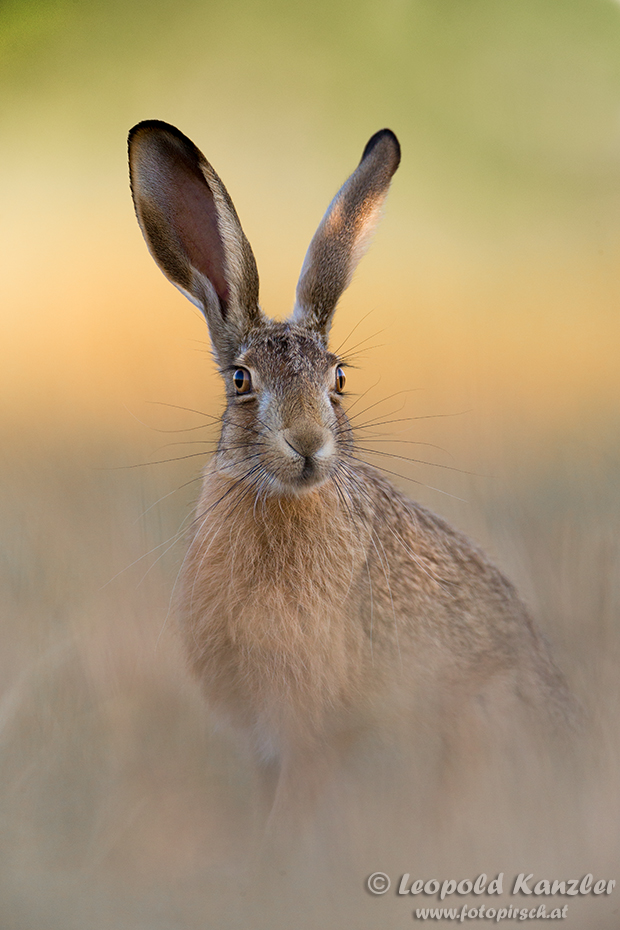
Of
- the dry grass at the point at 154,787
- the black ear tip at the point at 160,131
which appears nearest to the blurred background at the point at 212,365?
the dry grass at the point at 154,787

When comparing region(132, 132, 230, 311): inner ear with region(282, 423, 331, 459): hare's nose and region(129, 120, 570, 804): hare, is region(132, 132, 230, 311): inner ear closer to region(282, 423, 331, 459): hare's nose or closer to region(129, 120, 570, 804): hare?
region(129, 120, 570, 804): hare

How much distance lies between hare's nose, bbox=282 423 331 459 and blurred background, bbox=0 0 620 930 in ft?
0.71

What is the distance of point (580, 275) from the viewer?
1275 millimetres

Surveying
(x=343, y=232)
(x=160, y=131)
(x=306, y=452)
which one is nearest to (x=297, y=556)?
(x=306, y=452)

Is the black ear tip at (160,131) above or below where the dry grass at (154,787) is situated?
above

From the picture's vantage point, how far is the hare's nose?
37.9 inches

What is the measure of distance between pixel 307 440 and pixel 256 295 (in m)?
0.31

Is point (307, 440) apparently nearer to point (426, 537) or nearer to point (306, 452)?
point (306, 452)

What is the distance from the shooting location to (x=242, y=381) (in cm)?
110

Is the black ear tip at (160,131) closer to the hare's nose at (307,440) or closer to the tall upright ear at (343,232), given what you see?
the tall upright ear at (343,232)

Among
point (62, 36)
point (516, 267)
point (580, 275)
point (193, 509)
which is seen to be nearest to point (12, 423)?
point (193, 509)

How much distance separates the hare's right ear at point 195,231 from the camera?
1.04 metres

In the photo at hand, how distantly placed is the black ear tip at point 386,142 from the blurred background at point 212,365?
0.19 feet

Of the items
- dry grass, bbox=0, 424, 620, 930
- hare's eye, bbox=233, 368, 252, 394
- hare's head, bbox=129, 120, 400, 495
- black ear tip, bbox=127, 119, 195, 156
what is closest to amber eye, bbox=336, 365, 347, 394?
hare's head, bbox=129, 120, 400, 495
